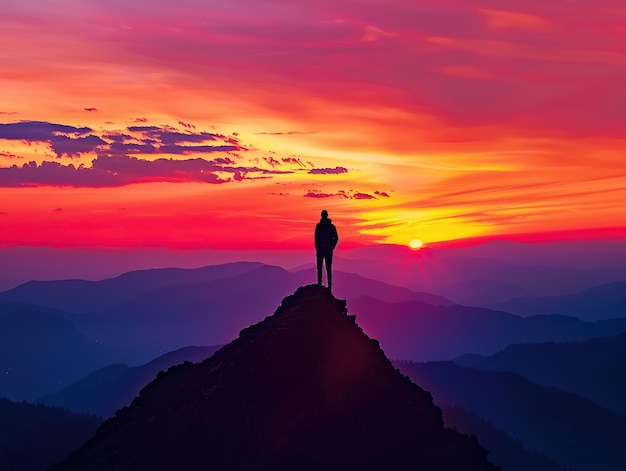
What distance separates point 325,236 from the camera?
159 feet

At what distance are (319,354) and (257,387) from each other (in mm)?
3465

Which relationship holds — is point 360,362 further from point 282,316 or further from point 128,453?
point 128,453

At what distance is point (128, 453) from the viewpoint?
41344 mm

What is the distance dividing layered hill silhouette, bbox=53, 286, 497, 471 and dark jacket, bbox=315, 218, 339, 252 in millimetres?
4022

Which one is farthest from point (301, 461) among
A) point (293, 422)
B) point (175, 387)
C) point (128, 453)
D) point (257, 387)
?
point (175, 387)

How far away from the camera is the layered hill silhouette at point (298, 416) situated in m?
38.1

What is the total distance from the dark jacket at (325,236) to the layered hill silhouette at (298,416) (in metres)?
4.02

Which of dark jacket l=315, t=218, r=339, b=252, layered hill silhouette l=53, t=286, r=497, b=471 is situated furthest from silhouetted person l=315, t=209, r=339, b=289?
layered hill silhouette l=53, t=286, r=497, b=471

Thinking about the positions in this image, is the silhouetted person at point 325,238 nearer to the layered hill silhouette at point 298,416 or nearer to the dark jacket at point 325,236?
the dark jacket at point 325,236

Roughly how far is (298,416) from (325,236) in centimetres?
1184

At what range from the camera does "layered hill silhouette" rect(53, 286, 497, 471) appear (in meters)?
38.1

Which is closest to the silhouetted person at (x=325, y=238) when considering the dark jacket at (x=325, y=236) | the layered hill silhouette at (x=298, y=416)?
the dark jacket at (x=325, y=236)

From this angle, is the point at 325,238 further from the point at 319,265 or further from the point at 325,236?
the point at 319,265

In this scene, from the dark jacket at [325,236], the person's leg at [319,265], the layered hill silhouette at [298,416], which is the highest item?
the dark jacket at [325,236]
